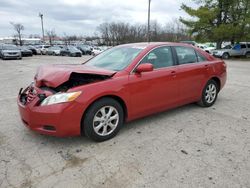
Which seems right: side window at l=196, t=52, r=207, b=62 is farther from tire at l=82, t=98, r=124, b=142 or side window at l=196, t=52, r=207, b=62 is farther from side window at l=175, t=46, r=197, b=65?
tire at l=82, t=98, r=124, b=142

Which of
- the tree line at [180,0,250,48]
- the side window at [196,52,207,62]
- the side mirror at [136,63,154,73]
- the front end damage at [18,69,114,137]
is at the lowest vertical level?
the front end damage at [18,69,114,137]

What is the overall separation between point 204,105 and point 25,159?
382 cm

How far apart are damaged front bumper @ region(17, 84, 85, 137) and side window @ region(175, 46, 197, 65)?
236 cm

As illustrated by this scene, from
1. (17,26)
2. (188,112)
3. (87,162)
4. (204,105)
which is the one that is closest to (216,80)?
(204,105)

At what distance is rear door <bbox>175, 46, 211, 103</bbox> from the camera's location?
15.0 ft

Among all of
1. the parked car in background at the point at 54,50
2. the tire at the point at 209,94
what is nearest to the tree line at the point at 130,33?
the parked car in background at the point at 54,50

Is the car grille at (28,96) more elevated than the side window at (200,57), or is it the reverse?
the side window at (200,57)

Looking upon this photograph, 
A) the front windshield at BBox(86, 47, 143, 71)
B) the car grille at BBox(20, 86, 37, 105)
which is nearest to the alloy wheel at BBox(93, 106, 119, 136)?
the front windshield at BBox(86, 47, 143, 71)

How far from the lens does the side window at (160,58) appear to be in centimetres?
411

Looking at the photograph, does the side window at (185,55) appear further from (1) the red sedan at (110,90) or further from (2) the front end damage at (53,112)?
(2) the front end damage at (53,112)

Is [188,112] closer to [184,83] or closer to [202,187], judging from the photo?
[184,83]

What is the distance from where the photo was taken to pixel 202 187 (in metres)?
2.50

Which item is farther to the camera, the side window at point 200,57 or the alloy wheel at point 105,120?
the side window at point 200,57

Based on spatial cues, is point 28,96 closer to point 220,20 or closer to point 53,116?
point 53,116
